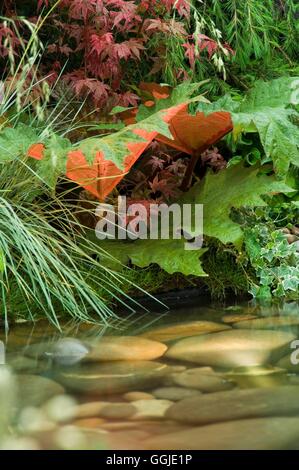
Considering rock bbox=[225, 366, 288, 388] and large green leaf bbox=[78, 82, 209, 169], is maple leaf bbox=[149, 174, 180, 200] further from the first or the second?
rock bbox=[225, 366, 288, 388]

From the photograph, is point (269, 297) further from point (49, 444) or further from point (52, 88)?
point (49, 444)

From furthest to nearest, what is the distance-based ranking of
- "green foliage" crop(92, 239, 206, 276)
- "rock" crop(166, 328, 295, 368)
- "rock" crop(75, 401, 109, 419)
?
"green foliage" crop(92, 239, 206, 276), "rock" crop(166, 328, 295, 368), "rock" crop(75, 401, 109, 419)

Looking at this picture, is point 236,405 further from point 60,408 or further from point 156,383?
point 60,408

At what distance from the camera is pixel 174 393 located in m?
2.21

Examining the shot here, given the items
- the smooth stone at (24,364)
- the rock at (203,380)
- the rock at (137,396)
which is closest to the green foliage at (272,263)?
the rock at (203,380)

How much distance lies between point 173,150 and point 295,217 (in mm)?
742

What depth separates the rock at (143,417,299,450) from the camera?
5.90 feet

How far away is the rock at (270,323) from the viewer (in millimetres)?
3031

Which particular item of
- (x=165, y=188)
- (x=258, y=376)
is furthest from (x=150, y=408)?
(x=165, y=188)

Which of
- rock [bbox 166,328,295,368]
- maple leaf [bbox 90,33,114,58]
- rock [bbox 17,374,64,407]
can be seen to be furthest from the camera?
maple leaf [bbox 90,33,114,58]

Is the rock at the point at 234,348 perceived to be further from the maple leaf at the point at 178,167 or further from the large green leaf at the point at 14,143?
the maple leaf at the point at 178,167

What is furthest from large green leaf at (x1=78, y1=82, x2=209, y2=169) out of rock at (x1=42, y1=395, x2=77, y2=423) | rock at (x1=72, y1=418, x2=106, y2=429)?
rock at (x1=72, y1=418, x2=106, y2=429)

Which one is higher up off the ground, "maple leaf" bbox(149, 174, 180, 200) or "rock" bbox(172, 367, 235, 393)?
"maple leaf" bbox(149, 174, 180, 200)

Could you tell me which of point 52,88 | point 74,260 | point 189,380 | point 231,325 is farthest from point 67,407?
point 52,88
